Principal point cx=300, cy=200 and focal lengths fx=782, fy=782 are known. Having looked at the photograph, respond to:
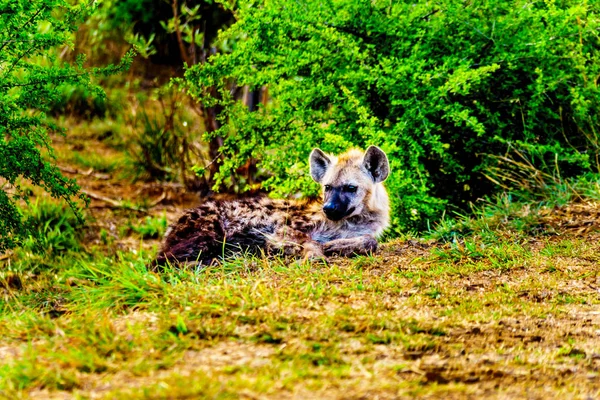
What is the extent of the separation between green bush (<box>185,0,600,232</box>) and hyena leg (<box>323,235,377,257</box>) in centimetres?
96

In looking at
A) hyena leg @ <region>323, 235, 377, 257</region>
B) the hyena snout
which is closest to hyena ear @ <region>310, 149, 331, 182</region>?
the hyena snout

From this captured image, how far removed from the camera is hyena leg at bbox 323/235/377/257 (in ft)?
14.9

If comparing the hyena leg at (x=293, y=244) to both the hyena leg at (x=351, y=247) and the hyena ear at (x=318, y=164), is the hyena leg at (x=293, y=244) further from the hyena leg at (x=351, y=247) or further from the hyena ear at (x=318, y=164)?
the hyena ear at (x=318, y=164)

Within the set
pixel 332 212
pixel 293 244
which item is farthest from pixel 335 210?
pixel 293 244

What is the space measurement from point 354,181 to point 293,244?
65 centimetres

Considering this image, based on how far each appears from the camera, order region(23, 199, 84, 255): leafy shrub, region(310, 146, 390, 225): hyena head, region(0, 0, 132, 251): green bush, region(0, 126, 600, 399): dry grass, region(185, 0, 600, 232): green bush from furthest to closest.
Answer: region(23, 199, 84, 255): leafy shrub < region(185, 0, 600, 232): green bush < region(310, 146, 390, 225): hyena head < region(0, 0, 132, 251): green bush < region(0, 126, 600, 399): dry grass

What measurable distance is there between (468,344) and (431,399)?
610mm

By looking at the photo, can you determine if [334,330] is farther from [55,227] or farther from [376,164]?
[55,227]

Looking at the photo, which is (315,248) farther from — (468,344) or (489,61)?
(489,61)

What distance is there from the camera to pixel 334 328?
3.03 m

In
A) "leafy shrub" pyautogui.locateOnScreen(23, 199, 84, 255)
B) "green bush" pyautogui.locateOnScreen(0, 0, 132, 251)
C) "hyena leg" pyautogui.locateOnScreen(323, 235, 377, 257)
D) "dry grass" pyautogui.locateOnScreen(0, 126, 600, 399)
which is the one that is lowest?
"leafy shrub" pyautogui.locateOnScreen(23, 199, 84, 255)

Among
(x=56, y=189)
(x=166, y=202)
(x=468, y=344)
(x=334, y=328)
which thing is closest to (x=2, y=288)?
(x=56, y=189)

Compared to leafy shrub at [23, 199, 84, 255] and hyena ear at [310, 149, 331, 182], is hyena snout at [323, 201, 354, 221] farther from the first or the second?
leafy shrub at [23, 199, 84, 255]

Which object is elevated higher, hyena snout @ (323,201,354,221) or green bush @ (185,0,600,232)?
green bush @ (185,0,600,232)
